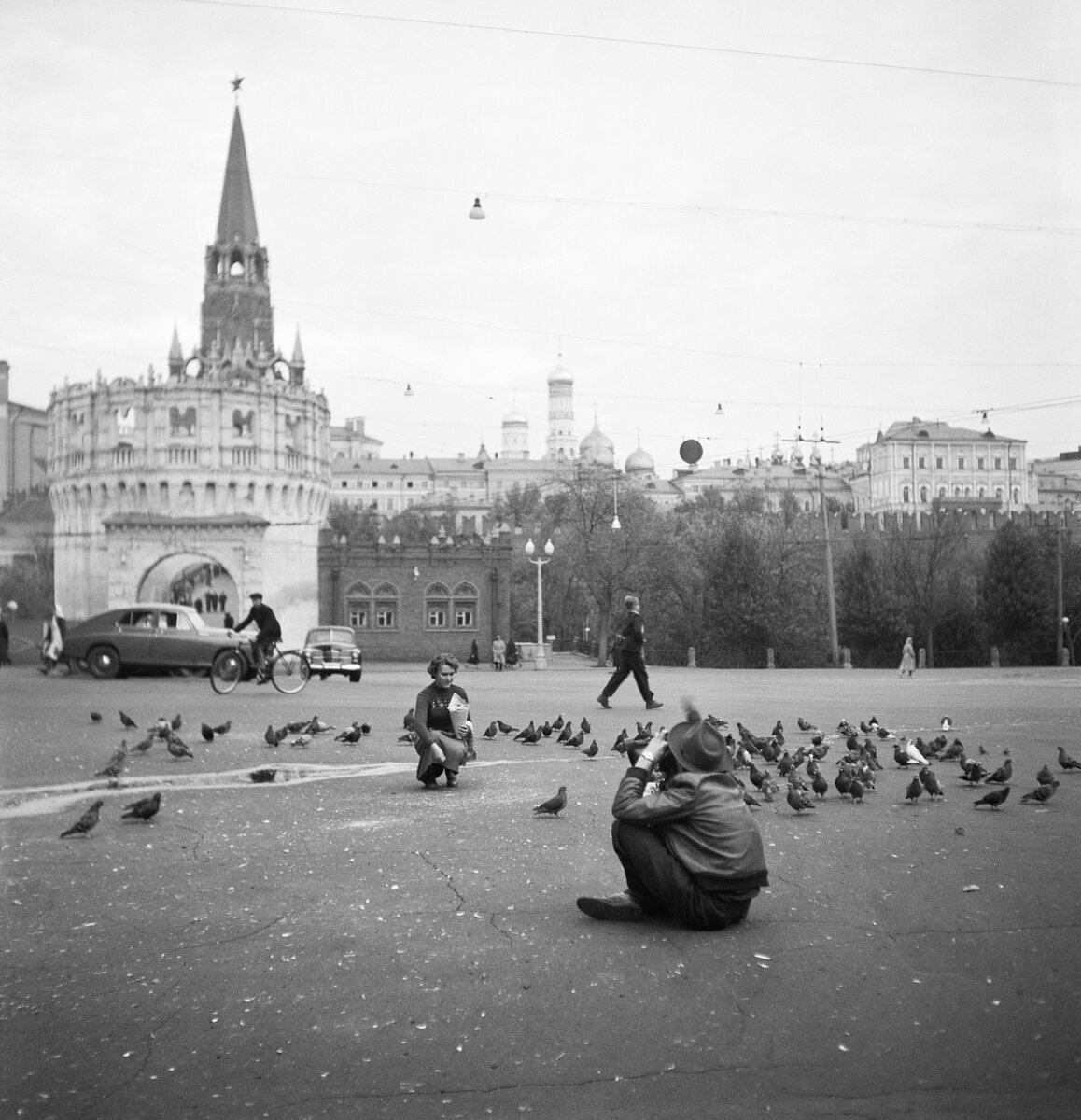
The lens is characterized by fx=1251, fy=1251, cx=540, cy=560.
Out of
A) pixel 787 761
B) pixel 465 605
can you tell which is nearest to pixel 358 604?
pixel 465 605

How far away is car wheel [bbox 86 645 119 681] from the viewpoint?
25.5 meters

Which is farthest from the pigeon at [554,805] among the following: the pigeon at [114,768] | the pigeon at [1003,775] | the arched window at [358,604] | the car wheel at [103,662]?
the arched window at [358,604]

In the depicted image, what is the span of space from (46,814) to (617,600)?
47.2m

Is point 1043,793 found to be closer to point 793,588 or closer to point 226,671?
point 226,671

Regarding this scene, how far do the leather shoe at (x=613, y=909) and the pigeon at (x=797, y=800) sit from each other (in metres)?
3.50

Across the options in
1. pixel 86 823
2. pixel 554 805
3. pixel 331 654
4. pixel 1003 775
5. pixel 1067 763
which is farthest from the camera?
pixel 331 654

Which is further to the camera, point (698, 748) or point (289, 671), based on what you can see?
point (289, 671)

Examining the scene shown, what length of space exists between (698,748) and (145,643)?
67.3 feet

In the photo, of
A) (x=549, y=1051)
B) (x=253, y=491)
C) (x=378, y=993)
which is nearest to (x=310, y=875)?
(x=378, y=993)

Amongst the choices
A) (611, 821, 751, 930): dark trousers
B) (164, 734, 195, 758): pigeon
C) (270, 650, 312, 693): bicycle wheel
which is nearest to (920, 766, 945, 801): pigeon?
(611, 821, 751, 930): dark trousers

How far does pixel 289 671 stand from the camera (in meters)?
23.2

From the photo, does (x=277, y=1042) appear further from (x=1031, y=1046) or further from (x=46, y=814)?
(x=46, y=814)

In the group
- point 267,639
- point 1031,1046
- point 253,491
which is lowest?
point 1031,1046

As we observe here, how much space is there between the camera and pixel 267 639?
2275 cm
